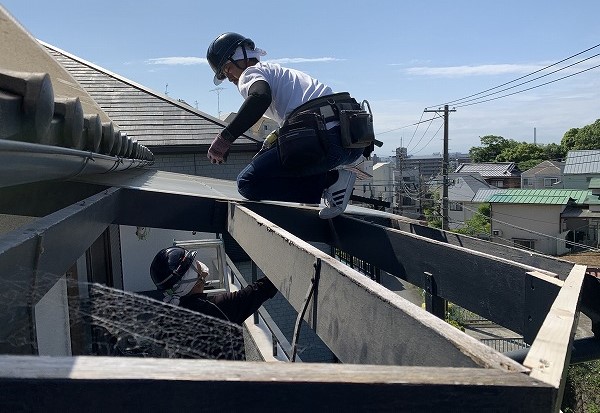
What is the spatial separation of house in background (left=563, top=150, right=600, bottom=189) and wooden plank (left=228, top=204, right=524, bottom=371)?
4612cm

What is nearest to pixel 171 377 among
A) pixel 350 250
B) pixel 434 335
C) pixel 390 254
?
pixel 434 335

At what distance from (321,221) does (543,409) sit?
2.34 meters

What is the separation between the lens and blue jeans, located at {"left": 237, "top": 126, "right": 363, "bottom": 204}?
9.30 feet

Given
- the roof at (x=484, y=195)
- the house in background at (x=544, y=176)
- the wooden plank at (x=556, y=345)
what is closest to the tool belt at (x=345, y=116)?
the wooden plank at (x=556, y=345)

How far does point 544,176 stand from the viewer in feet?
160

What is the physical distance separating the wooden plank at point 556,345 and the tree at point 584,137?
2530 inches

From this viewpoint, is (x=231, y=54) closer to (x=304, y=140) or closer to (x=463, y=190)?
(x=304, y=140)

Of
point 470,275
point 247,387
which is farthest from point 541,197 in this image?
point 247,387

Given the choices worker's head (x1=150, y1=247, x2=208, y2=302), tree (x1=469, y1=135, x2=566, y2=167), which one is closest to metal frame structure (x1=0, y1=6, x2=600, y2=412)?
worker's head (x1=150, y1=247, x2=208, y2=302)

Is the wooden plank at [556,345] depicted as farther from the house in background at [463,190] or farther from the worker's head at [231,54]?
the house in background at [463,190]

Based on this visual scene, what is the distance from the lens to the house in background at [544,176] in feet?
158

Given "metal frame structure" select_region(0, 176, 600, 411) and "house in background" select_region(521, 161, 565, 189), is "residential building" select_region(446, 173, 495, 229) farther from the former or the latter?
"metal frame structure" select_region(0, 176, 600, 411)

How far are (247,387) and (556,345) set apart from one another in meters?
0.51

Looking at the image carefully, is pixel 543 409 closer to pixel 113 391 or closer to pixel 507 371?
pixel 507 371
